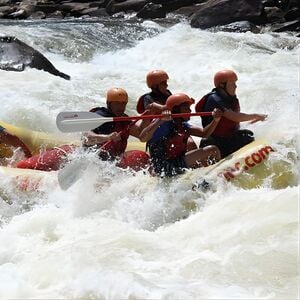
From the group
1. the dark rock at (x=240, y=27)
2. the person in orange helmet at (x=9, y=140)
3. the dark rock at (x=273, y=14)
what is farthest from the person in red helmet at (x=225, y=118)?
the dark rock at (x=273, y=14)

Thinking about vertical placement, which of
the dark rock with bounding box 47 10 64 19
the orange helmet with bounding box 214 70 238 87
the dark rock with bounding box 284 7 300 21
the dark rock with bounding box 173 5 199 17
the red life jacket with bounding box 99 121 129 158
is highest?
the orange helmet with bounding box 214 70 238 87

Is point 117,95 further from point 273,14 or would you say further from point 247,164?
point 273,14

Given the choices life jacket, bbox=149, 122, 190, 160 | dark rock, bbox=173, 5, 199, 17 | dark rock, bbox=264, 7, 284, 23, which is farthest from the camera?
dark rock, bbox=173, 5, 199, 17

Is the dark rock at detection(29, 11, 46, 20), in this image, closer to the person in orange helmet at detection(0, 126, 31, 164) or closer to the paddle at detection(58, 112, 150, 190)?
the person in orange helmet at detection(0, 126, 31, 164)

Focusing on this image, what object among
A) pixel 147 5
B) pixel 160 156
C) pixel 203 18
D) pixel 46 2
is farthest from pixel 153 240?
pixel 46 2

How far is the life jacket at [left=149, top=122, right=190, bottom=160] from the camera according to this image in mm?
4328

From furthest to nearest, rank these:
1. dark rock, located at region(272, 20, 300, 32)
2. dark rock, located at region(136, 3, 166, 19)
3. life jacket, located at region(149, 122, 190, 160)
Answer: dark rock, located at region(136, 3, 166, 19) < dark rock, located at region(272, 20, 300, 32) < life jacket, located at region(149, 122, 190, 160)

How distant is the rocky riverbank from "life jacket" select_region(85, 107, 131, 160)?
29.5 ft

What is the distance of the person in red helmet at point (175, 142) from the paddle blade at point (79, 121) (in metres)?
0.39

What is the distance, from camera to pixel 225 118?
456cm

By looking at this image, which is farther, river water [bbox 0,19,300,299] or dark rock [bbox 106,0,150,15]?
dark rock [bbox 106,0,150,15]

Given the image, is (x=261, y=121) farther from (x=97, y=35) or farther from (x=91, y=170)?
(x=97, y=35)

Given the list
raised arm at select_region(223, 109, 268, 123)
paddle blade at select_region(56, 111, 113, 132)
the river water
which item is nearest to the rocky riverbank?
the river water

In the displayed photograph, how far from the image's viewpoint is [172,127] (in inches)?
171
